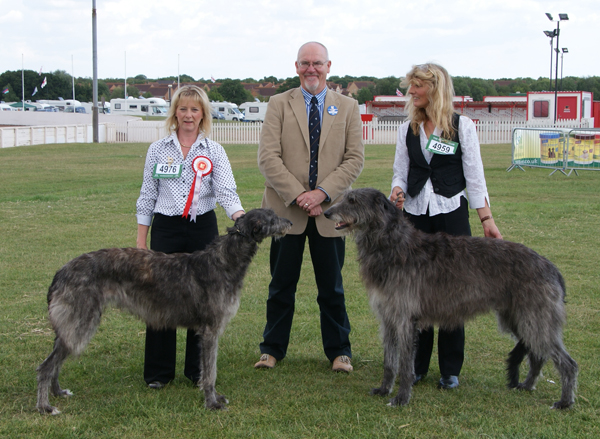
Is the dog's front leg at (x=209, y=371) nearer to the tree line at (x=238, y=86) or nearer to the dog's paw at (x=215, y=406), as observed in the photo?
the dog's paw at (x=215, y=406)

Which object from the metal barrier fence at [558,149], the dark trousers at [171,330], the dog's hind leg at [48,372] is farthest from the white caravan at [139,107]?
the dog's hind leg at [48,372]

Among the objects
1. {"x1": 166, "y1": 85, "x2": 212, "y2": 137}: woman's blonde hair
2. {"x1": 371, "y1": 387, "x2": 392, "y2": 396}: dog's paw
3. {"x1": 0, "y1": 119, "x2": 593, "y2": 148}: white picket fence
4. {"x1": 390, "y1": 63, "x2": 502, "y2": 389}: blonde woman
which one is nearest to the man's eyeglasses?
{"x1": 390, "y1": 63, "x2": 502, "y2": 389}: blonde woman

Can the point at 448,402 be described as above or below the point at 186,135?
below

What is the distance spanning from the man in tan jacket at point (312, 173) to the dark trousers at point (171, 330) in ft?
2.16

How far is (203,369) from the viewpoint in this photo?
4785 mm

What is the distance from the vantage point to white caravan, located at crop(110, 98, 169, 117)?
81.4 m

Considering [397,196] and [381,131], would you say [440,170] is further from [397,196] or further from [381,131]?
[381,131]

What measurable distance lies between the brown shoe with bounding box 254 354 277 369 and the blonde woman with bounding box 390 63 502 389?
1.34 metres

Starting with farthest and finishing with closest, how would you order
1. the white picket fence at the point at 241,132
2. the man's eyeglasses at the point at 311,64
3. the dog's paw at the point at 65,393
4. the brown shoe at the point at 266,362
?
the white picket fence at the point at 241,132 < the brown shoe at the point at 266,362 < the man's eyeglasses at the point at 311,64 < the dog's paw at the point at 65,393

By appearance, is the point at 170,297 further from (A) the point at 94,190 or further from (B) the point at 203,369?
(A) the point at 94,190

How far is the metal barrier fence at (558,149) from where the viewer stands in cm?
2017

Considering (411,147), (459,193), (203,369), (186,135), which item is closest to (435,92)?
(411,147)

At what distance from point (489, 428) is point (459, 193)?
76.2 inches

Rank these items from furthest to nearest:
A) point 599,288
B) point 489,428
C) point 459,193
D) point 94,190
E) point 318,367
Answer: point 94,190
point 599,288
point 318,367
point 459,193
point 489,428
